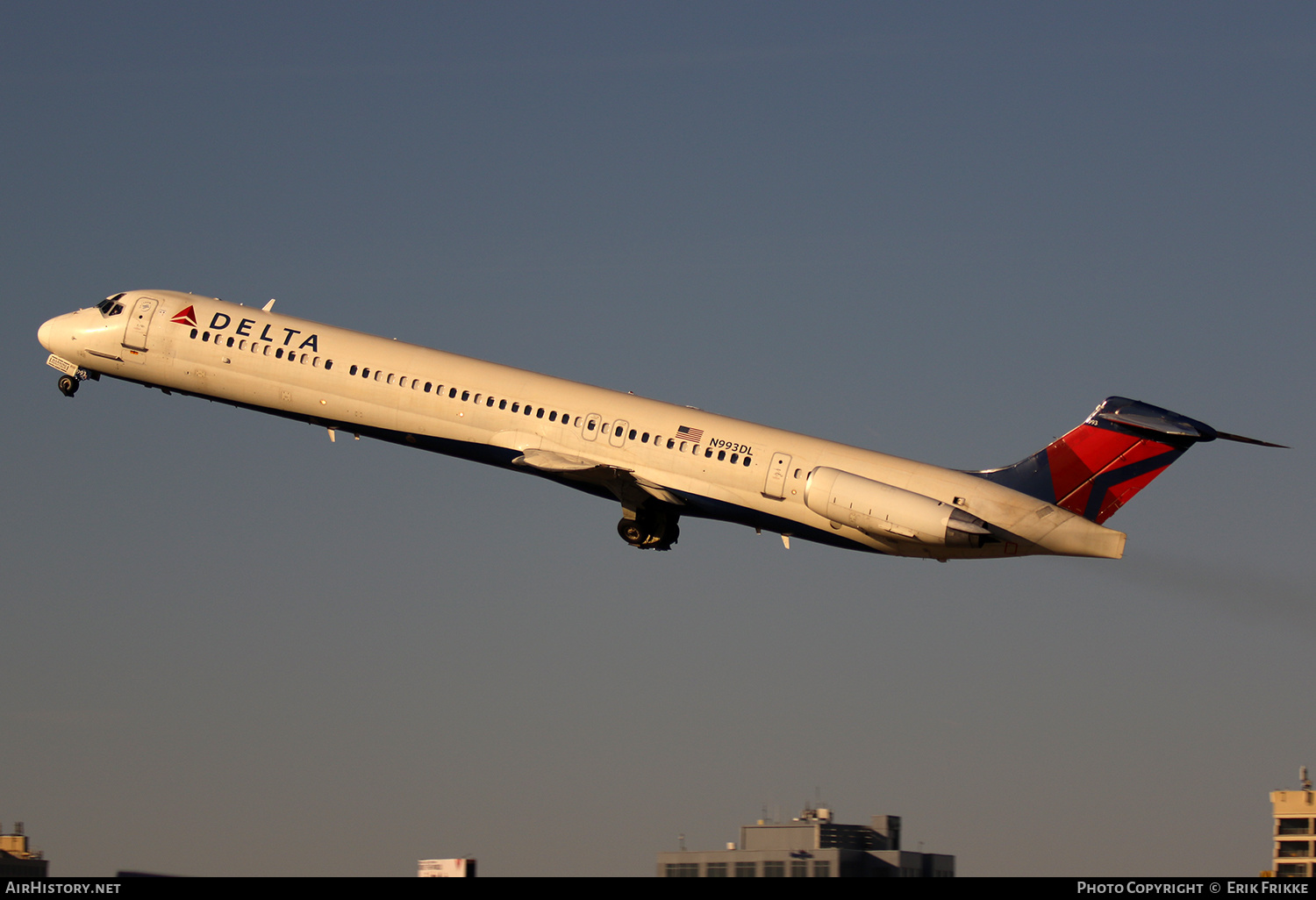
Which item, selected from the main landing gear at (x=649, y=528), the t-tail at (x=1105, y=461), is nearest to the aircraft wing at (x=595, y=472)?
the main landing gear at (x=649, y=528)

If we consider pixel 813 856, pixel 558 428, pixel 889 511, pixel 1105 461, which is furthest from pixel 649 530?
pixel 813 856

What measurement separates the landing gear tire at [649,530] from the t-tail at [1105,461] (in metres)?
8.82

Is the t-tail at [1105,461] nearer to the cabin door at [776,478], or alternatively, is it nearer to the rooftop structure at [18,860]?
the cabin door at [776,478]

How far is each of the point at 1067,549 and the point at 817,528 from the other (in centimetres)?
595

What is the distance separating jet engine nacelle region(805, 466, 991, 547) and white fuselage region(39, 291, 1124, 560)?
0.18 feet

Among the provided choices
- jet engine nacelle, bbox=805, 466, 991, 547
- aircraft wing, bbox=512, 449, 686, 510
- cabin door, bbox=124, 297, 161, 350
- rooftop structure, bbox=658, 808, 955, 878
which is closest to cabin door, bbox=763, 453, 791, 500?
jet engine nacelle, bbox=805, 466, 991, 547

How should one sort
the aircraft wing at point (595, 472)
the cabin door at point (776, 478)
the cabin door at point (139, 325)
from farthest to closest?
1. the cabin door at point (139, 325)
2. the aircraft wing at point (595, 472)
3. the cabin door at point (776, 478)

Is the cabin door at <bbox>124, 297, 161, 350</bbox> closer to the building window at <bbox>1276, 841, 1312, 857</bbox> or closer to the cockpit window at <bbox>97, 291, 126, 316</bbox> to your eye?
the cockpit window at <bbox>97, 291, 126, 316</bbox>

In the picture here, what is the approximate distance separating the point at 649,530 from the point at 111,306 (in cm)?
1620

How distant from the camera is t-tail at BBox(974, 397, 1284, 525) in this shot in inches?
1539

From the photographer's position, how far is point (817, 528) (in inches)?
1567

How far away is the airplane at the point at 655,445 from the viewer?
3891 centimetres
